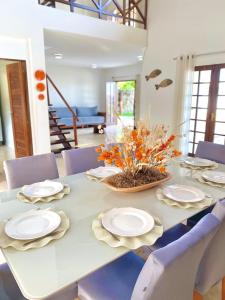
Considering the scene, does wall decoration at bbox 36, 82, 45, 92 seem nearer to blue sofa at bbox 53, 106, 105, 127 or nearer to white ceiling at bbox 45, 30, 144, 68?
white ceiling at bbox 45, 30, 144, 68

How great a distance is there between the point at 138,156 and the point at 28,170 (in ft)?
3.17

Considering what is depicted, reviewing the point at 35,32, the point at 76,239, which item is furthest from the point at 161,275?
the point at 35,32

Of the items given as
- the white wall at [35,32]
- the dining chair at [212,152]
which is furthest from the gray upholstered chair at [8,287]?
the white wall at [35,32]

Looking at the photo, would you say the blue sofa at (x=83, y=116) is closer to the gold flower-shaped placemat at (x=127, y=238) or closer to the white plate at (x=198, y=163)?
the white plate at (x=198, y=163)

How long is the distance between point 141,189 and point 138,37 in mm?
4162

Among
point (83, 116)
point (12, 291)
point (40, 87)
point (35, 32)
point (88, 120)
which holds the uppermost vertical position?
point (35, 32)

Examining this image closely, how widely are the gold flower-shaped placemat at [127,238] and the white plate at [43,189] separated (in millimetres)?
494

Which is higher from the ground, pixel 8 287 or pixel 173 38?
pixel 173 38

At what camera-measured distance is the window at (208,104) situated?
413 cm

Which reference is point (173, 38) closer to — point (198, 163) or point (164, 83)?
point (164, 83)

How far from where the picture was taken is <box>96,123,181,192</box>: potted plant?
1473 mm

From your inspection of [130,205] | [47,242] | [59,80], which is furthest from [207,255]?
[59,80]

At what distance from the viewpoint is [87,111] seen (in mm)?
8914

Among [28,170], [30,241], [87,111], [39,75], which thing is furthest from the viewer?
[87,111]
